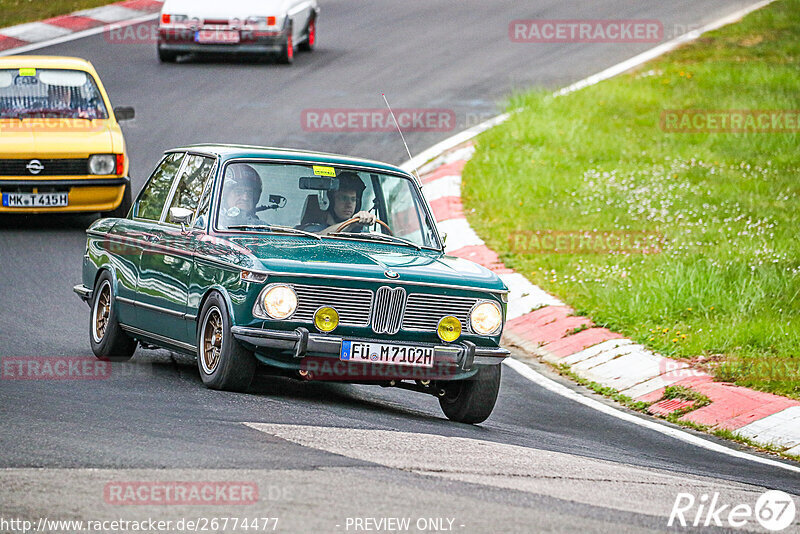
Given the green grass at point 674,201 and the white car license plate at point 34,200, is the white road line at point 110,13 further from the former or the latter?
the white car license plate at point 34,200

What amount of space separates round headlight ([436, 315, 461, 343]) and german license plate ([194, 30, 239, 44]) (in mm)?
15160

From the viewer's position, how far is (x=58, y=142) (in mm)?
13922

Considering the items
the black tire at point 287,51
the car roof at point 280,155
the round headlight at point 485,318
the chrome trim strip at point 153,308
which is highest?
the black tire at point 287,51

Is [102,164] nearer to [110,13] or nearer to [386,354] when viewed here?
[386,354]

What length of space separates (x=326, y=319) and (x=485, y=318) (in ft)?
3.40

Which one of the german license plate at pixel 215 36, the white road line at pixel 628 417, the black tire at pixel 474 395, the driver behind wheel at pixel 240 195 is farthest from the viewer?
the german license plate at pixel 215 36

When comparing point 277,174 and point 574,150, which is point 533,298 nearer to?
point 277,174

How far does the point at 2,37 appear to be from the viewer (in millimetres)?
24359

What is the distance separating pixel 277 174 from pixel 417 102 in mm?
12536

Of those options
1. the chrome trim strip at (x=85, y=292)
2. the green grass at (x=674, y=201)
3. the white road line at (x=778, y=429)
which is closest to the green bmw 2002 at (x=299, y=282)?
the chrome trim strip at (x=85, y=292)

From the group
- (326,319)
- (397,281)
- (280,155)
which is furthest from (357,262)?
(280,155)

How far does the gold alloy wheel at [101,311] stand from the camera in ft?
30.9

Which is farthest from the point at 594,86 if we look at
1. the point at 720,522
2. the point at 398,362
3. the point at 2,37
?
the point at 720,522

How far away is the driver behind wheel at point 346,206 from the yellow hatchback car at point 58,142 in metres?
6.11
